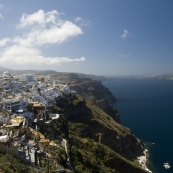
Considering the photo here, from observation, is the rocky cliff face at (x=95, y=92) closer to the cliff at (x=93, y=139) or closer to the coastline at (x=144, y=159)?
the cliff at (x=93, y=139)

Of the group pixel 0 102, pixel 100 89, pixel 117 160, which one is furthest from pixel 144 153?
pixel 100 89

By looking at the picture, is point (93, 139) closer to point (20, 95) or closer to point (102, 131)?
point (102, 131)

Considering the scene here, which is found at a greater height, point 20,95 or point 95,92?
point 20,95

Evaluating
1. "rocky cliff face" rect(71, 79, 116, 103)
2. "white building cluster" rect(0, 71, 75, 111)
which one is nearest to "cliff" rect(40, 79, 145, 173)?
"white building cluster" rect(0, 71, 75, 111)

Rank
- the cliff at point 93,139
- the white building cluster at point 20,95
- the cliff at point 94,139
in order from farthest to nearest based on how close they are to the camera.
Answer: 1. the white building cluster at point 20,95
2. the cliff at point 94,139
3. the cliff at point 93,139

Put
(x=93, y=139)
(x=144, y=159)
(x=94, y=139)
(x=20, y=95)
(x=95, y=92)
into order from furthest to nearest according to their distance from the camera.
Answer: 1. (x=95, y=92)
2. (x=144, y=159)
3. (x=94, y=139)
4. (x=20, y=95)
5. (x=93, y=139)

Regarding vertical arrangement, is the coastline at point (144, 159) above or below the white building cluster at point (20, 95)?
below

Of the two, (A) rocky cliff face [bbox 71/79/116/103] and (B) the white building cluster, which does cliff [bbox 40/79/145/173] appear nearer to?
(B) the white building cluster

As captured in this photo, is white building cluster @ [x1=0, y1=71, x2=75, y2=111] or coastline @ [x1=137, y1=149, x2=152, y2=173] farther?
coastline @ [x1=137, y1=149, x2=152, y2=173]

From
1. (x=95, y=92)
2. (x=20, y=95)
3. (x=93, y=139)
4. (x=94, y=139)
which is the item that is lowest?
(x=94, y=139)

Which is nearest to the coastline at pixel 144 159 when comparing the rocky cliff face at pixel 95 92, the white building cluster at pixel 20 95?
the white building cluster at pixel 20 95

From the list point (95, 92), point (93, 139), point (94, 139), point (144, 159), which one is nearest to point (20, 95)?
point (93, 139)

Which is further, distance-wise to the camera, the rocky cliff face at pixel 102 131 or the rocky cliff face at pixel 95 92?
the rocky cliff face at pixel 95 92
